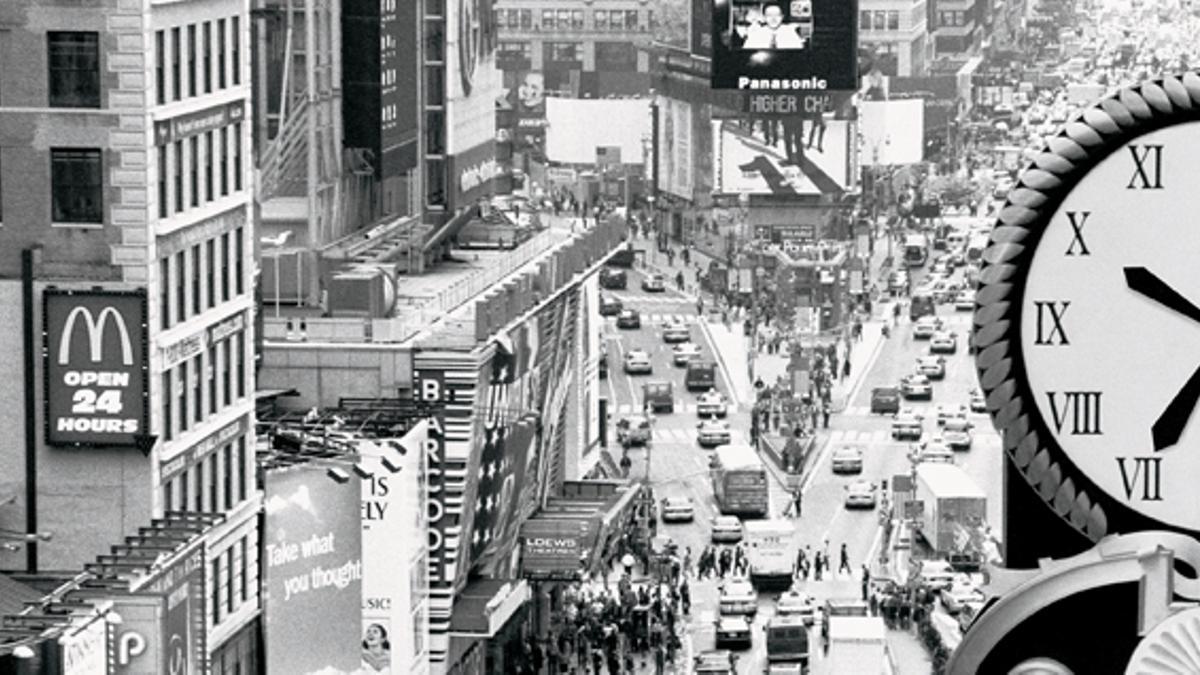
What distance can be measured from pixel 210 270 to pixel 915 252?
403ft

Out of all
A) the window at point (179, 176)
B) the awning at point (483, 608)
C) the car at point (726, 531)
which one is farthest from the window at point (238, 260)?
the car at point (726, 531)

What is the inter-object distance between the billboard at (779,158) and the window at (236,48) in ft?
364

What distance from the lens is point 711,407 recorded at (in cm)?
12656

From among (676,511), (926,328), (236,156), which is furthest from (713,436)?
(236,156)

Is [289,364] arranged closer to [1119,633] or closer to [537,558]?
[537,558]

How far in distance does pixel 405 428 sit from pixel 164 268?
18.5 metres

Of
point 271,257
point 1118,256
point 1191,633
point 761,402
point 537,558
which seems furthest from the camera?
point 761,402

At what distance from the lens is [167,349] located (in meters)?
50.1

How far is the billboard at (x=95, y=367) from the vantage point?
4822 cm

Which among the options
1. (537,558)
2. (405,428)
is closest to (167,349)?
(405,428)

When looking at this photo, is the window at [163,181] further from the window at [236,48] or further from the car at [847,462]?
the car at [847,462]

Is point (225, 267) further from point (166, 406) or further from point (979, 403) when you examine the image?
point (979, 403)

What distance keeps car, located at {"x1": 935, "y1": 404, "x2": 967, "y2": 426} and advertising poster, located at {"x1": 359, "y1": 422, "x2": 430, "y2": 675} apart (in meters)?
55.5

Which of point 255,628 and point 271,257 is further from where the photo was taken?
point 271,257
